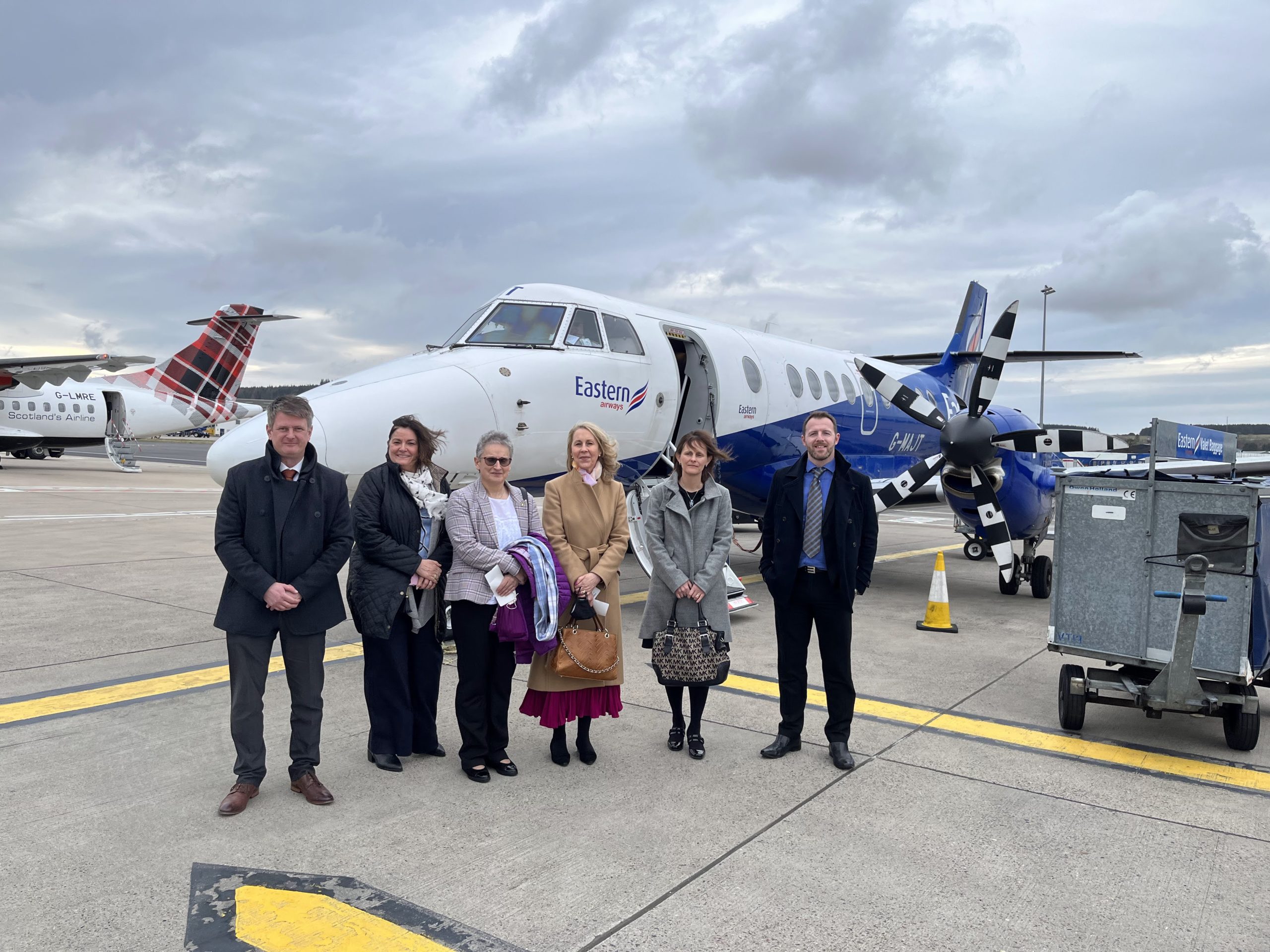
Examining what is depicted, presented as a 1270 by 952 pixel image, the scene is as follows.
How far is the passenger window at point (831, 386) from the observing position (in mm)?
12750

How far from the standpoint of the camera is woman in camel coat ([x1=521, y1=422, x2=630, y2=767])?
15.8ft

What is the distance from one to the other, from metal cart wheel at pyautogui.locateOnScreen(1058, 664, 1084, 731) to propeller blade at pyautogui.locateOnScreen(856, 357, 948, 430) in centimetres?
510

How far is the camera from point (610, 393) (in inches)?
Answer: 354

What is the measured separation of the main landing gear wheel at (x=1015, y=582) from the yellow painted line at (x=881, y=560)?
2.83 ft

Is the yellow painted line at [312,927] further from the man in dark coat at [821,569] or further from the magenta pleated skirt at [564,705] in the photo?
the man in dark coat at [821,569]

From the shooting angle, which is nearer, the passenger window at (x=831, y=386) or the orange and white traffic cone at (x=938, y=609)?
the orange and white traffic cone at (x=938, y=609)

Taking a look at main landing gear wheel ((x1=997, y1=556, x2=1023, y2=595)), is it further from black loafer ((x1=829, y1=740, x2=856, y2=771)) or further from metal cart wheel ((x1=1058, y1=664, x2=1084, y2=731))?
black loafer ((x1=829, y1=740, x2=856, y2=771))

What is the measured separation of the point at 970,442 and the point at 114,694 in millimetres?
8664

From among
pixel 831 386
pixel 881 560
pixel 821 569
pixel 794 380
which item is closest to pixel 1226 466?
pixel 831 386

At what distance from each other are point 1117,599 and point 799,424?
6.45 meters

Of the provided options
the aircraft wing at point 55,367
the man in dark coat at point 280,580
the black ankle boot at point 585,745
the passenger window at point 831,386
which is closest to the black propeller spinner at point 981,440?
the passenger window at point 831,386

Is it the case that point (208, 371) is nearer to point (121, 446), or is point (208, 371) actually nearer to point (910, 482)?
point (121, 446)

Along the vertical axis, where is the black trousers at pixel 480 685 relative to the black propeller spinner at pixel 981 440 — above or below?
below

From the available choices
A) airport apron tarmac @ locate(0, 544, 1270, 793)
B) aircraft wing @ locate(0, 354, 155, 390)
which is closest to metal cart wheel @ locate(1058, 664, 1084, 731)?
airport apron tarmac @ locate(0, 544, 1270, 793)
